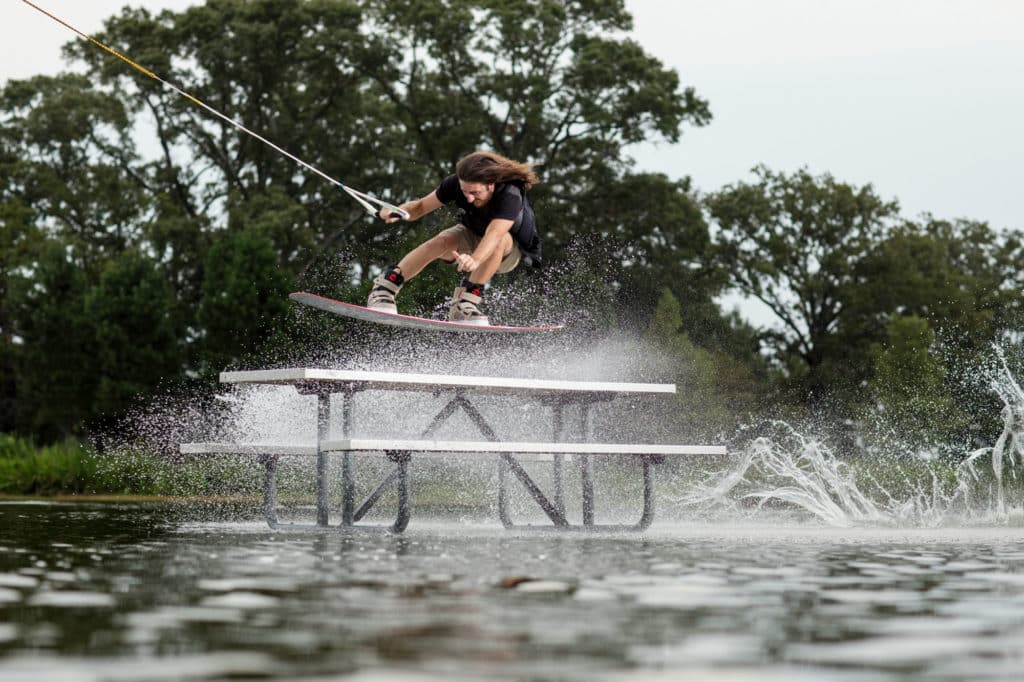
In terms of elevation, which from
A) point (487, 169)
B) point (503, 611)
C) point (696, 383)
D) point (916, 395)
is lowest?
point (503, 611)

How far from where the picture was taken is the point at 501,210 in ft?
33.7

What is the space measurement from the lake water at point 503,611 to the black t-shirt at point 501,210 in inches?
131

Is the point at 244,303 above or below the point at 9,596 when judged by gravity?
above

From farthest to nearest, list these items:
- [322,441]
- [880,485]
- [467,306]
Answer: [880,485] < [467,306] < [322,441]

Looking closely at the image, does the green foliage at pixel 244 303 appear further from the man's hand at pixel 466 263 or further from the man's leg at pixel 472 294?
the man's hand at pixel 466 263

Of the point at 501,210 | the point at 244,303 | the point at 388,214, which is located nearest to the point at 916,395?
the point at 244,303

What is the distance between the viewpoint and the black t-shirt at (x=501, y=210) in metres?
10.3

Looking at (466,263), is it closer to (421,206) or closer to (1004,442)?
(421,206)

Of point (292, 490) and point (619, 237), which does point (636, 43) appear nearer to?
point (619, 237)

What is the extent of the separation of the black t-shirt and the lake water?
131 inches

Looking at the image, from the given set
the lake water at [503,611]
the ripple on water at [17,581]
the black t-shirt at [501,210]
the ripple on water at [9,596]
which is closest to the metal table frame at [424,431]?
the black t-shirt at [501,210]

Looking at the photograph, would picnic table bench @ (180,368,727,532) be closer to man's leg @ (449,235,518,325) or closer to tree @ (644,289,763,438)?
man's leg @ (449,235,518,325)

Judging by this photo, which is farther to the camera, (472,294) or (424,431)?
(472,294)

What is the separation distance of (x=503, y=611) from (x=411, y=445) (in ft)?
15.2
